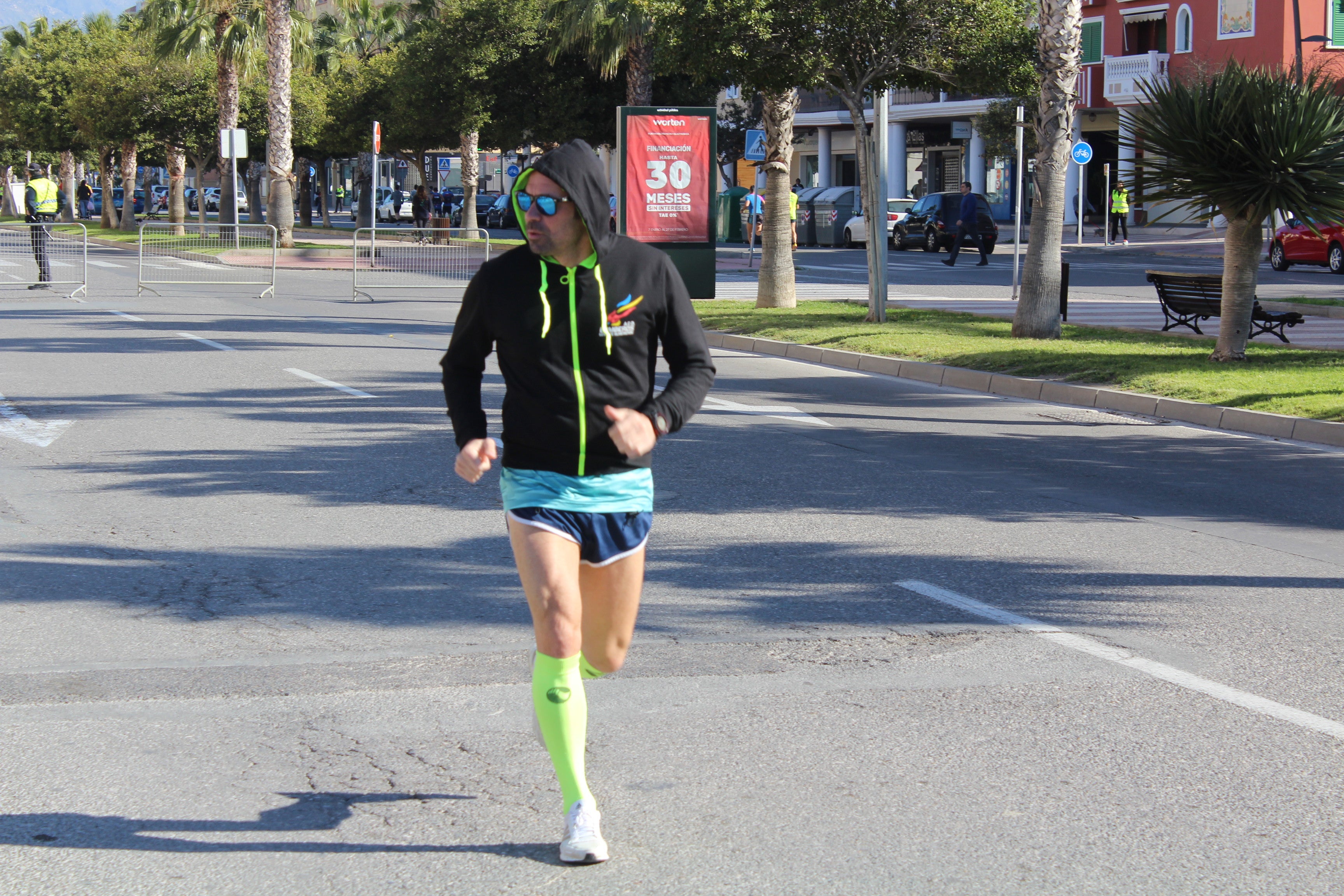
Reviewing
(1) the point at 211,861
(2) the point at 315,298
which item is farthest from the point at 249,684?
(2) the point at 315,298

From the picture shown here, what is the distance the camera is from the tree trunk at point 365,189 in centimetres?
5684

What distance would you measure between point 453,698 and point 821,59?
15.9 metres

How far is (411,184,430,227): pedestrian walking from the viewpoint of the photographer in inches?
1949

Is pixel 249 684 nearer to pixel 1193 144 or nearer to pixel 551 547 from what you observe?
pixel 551 547

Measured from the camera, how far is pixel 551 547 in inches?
144

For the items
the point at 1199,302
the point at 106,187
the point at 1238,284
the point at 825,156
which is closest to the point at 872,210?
the point at 1199,302

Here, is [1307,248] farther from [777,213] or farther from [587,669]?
[587,669]

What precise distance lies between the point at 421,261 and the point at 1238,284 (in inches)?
620

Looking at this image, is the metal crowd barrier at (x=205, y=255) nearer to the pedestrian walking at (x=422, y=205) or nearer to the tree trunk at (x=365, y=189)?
the pedestrian walking at (x=422, y=205)

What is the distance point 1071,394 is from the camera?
1340cm

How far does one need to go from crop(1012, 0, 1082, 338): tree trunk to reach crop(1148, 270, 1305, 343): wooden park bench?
4.16 feet

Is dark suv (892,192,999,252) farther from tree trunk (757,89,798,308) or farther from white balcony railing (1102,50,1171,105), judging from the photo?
tree trunk (757,89,798,308)

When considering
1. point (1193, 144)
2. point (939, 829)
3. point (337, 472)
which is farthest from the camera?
point (1193, 144)

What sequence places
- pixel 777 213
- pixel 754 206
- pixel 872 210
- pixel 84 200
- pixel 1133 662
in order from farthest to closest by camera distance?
pixel 84 200
pixel 754 206
pixel 777 213
pixel 872 210
pixel 1133 662
